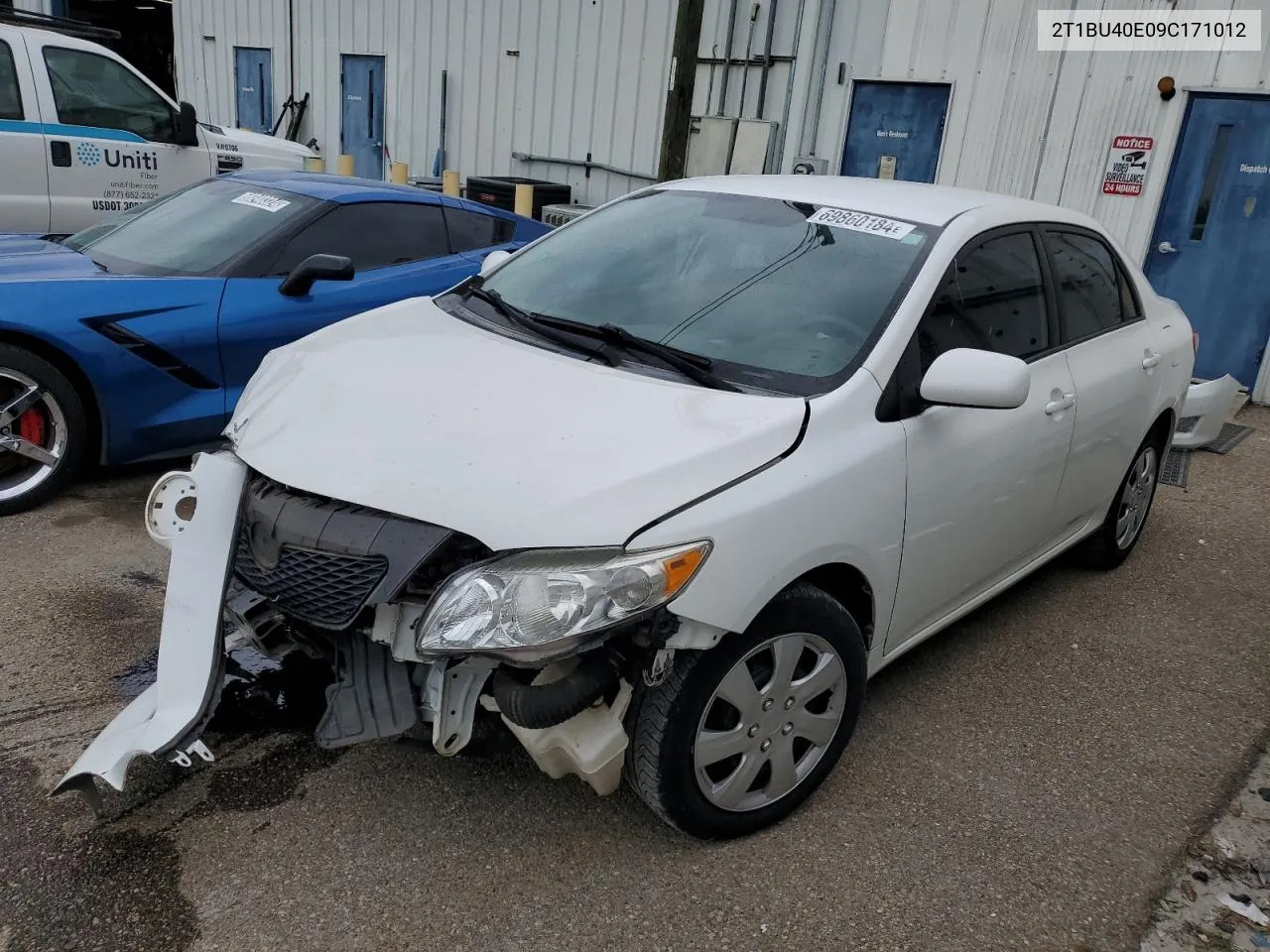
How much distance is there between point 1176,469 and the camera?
6367 millimetres

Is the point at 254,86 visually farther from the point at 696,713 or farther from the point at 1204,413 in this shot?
the point at 696,713

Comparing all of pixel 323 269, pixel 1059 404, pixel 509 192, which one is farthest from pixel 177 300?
pixel 509 192

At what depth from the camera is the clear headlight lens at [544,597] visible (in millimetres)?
2129

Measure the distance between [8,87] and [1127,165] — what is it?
8408 mm

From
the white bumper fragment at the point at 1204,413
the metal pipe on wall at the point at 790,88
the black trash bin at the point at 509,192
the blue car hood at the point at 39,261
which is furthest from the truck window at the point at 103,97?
the white bumper fragment at the point at 1204,413

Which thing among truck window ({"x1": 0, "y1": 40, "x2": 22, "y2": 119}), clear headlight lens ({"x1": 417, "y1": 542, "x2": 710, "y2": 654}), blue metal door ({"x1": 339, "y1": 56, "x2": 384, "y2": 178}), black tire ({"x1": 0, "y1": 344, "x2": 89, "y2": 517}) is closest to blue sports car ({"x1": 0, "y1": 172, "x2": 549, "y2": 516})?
black tire ({"x1": 0, "y1": 344, "x2": 89, "y2": 517})

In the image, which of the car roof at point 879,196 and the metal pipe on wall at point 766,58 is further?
the metal pipe on wall at point 766,58

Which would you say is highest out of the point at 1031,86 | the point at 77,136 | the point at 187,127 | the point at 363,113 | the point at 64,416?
the point at 1031,86

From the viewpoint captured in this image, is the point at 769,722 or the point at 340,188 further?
the point at 340,188

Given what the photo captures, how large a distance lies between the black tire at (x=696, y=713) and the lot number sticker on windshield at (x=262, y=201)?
151 inches

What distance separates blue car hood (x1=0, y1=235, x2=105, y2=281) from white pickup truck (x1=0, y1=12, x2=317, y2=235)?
2.34 metres

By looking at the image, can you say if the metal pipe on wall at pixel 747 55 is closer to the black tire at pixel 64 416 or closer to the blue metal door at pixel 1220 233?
the blue metal door at pixel 1220 233

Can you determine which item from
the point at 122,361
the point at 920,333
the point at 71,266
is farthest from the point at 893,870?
the point at 71,266

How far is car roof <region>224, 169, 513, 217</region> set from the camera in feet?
17.3
